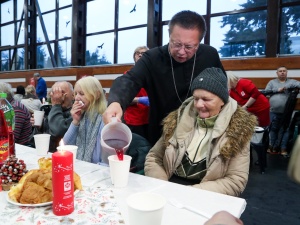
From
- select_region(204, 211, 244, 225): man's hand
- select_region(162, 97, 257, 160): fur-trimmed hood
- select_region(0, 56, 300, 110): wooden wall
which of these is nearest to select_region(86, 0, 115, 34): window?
select_region(0, 56, 300, 110): wooden wall

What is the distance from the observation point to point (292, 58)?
481cm

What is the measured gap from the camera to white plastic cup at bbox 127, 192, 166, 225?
2.25ft

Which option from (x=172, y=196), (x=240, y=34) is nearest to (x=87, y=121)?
(x=172, y=196)

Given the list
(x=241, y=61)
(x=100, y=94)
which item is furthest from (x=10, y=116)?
(x=241, y=61)

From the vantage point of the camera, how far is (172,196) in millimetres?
1008

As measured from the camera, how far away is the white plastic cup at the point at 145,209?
0.69 meters

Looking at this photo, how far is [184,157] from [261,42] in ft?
15.2

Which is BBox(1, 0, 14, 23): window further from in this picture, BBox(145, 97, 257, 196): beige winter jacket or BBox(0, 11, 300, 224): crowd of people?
BBox(145, 97, 257, 196): beige winter jacket

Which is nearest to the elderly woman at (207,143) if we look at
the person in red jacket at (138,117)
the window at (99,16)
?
the person in red jacket at (138,117)

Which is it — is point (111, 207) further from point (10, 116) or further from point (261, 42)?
point (261, 42)

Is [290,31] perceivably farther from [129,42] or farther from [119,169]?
[119,169]

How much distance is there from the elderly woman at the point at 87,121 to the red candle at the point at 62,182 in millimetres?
1065

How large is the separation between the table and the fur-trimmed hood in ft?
1.39

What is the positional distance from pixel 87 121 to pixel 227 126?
108 centimetres
